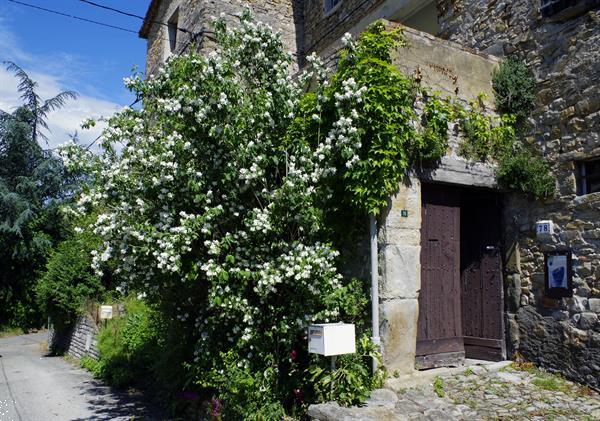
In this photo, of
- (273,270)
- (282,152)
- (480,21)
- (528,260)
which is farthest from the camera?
(480,21)

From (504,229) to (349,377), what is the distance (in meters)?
3.03

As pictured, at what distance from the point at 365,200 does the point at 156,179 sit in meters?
2.22

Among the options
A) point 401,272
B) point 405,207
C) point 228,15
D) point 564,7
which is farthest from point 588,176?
point 228,15

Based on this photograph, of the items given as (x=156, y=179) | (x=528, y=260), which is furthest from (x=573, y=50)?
(x=156, y=179)

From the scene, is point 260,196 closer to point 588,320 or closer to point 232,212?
point 232,212

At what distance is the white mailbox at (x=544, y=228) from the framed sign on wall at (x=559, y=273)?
24 centimetres

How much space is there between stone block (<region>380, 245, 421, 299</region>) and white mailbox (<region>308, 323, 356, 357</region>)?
2.12ft

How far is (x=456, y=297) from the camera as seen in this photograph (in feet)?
20.4

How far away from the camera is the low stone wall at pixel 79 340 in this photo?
11.3m

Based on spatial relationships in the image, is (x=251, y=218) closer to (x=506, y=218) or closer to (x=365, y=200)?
(x=365, y=200)

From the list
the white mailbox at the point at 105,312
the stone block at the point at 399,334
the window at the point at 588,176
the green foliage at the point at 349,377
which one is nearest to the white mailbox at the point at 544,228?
the window at the point at 588,176

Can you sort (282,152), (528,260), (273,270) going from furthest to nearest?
(528,260) → (282,152) → (273,270)

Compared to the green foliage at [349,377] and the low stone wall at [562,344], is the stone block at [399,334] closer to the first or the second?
the green foliage at [349,377]

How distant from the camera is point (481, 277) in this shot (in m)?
6.55
